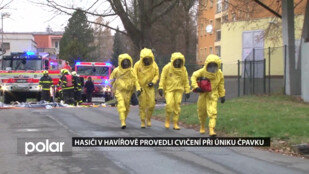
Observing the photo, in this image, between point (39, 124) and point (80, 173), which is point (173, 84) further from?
point (80, 173)

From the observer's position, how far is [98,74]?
28.0 m

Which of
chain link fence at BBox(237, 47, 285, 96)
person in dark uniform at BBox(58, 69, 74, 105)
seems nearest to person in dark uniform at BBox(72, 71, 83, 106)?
person in dark uniform at BBox(58, 69, 74, 105)

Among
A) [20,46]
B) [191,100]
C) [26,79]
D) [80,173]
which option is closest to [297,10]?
[191,100]

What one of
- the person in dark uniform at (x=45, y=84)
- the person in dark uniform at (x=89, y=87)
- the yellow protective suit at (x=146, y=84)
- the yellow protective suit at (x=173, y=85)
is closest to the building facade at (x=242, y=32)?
the person in dark uniform at (x=89, y=87)

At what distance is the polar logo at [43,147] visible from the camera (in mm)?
8722

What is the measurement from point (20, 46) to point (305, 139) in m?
65.8

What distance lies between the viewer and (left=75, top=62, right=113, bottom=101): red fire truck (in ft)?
91.5

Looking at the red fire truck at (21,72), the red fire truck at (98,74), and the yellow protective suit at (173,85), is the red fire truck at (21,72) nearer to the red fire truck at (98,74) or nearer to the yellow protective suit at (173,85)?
the red fire truck at (98,74)

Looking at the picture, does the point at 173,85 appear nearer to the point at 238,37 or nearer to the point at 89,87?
the point at 89,87

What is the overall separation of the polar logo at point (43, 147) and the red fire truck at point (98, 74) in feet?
60.7

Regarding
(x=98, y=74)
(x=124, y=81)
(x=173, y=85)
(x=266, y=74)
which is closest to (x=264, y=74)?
(x=266, y=74)

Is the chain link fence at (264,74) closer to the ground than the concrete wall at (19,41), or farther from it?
closer to the ground

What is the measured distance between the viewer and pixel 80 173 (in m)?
6.88

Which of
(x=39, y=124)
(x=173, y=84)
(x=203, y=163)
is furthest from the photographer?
(x=39, y=124)
